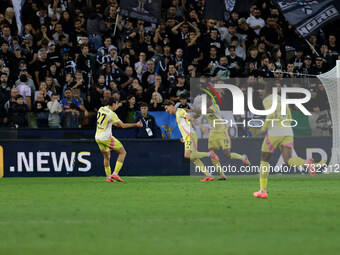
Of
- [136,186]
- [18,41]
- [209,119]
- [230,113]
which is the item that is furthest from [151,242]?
[18,41]

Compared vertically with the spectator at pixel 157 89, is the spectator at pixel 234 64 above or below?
above

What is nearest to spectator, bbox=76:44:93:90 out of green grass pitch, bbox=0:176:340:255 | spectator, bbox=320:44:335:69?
green grass pitch, bbox=0:176:340:255

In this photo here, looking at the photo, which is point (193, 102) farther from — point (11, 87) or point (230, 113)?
point (11, 87)

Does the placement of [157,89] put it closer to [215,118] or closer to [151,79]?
[151,79]

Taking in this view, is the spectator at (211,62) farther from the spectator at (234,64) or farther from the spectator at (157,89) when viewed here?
the spectator at (157,89)

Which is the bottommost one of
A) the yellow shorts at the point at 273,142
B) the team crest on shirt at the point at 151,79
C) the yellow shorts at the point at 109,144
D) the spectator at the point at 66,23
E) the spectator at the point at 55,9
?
the yellow shorts at the point at 109,144

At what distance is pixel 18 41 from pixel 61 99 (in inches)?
107

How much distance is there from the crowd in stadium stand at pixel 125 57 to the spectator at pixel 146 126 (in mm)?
312

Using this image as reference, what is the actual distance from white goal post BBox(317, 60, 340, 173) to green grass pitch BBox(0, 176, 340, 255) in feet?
12.7

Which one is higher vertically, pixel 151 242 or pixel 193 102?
pixel 193 102

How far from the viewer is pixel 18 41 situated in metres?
21.6

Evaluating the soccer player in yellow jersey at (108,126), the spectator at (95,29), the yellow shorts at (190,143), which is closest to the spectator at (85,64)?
the spectator at (95,29)

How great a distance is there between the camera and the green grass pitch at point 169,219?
24.6 feet

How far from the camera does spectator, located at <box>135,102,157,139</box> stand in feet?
66.5
